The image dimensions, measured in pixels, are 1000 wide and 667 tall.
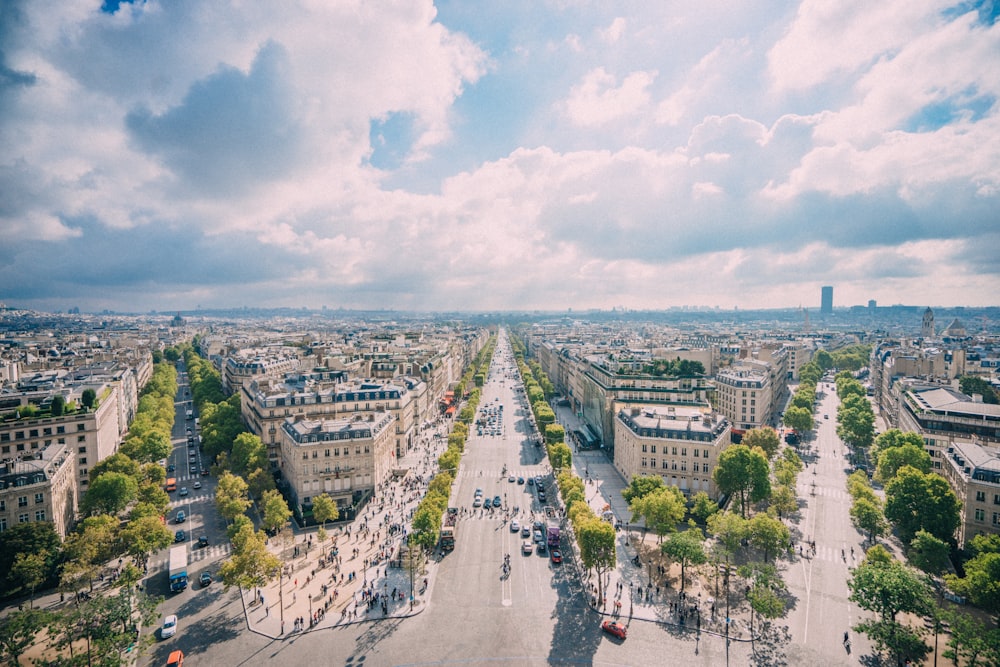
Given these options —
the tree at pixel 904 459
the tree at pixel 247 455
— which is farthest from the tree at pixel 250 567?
the tree at pixel 904 459

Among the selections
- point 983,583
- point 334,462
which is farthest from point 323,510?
point 983,583

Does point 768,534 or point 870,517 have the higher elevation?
point 768,534

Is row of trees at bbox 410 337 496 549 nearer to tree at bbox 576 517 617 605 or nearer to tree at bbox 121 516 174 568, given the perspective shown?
tree at bbox 576 517 617 605

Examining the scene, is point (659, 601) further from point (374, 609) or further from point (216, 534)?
point (216, 534)

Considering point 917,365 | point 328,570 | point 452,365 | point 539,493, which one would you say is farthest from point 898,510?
point 452,365

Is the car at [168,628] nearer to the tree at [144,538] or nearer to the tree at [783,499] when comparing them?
the tree at [144,538]

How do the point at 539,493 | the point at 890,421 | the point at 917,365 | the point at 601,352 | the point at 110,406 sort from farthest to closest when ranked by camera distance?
the point at 601,352, the point at 917,365, the point at 890,421, the point at 110,406, the point at 539,493

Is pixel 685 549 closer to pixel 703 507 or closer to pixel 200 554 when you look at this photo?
pixel 703 507
